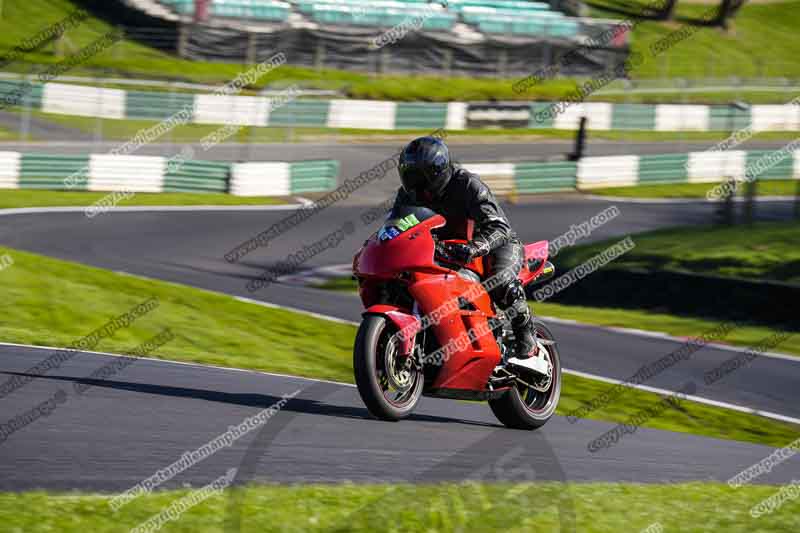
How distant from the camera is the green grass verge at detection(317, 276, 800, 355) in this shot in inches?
686

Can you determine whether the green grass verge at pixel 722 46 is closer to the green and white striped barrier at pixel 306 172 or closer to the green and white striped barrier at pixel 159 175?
the green and white striped barrier at pixel 306 172

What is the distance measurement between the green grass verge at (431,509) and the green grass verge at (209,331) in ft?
18.9

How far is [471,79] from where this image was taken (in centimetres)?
4562

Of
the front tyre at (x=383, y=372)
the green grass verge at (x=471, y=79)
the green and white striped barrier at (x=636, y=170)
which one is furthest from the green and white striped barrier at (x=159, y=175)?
the front tyre at (x=383, y=372)

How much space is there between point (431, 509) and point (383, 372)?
85.8 inches

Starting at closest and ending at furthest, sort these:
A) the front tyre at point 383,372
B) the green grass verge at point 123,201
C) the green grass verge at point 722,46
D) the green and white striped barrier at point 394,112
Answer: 1. the front tyre at point 383,372
2. the green grass verge at point 123,201
3. the green and white striped barrier at point 394,112
4. the green grass verge at point 722,46

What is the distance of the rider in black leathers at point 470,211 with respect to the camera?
25.9 feet

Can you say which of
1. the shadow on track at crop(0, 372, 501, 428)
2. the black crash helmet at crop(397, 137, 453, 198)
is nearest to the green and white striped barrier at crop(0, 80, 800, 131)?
the shadow on track at crop(0, 372, 501, 428)

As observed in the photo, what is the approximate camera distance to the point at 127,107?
32906mm

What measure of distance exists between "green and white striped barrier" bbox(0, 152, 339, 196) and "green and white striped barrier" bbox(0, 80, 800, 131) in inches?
81.1

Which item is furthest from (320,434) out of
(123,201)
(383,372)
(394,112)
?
(394,112)

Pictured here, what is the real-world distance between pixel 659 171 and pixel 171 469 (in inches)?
1280

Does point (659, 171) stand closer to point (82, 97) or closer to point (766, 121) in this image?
point (766, 121)

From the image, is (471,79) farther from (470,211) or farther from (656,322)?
(470,211)
